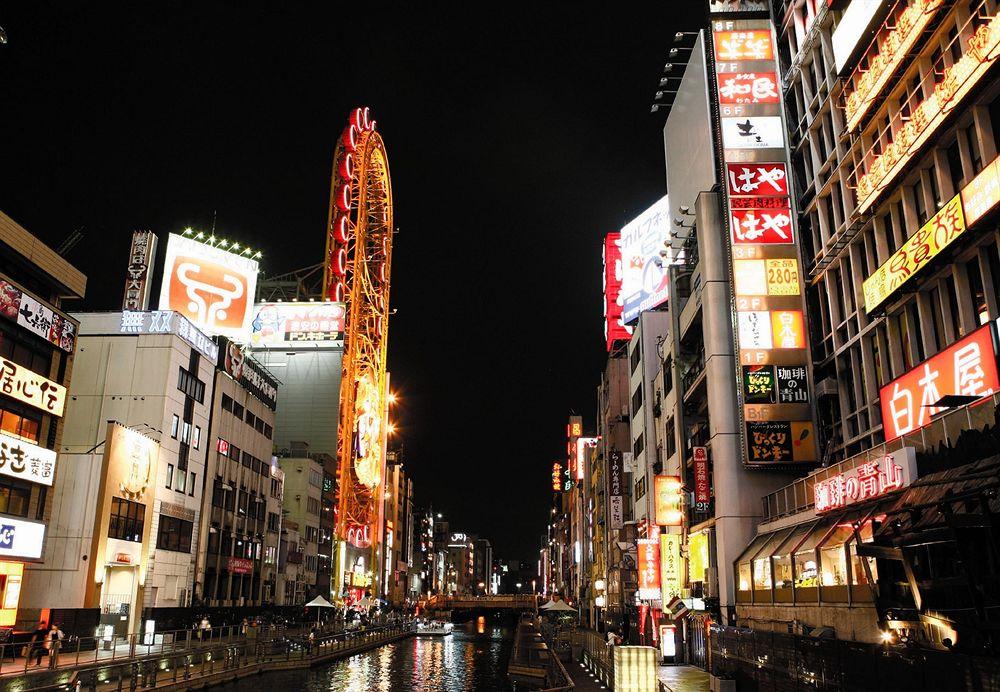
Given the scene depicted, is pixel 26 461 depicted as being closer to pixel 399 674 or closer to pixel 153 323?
pixel 153 323

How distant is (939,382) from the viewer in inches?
964

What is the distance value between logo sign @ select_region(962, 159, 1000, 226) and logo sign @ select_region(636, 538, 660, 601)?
32.2 meters

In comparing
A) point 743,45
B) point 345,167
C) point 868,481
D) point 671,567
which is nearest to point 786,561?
point 868,481

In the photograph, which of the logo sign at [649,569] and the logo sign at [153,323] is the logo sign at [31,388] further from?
the logo sign at [649,569]

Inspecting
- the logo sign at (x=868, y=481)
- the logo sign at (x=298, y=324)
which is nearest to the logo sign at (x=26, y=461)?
the logo sign at (x=868, y=481)

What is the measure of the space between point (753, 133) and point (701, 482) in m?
17.9

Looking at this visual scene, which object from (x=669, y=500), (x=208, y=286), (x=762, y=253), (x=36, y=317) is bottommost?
(x=669, y=500)

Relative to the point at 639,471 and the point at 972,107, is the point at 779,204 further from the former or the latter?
the point at 639,471

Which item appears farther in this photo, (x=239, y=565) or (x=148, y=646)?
(x=239, y=565)

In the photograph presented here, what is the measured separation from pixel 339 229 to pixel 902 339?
233 feet

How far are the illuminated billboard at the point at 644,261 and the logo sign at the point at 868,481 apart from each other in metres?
39.1

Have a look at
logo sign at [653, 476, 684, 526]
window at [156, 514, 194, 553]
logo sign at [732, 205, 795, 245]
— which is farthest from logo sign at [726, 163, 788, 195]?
window at [156, 514, 194, 553]

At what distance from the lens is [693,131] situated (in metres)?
54.4

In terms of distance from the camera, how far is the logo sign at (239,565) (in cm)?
6412
